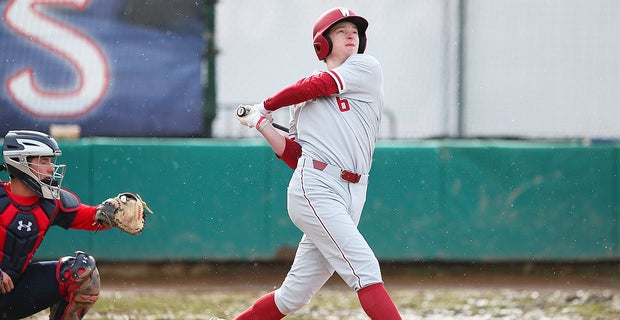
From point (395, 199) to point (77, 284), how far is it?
397 cm

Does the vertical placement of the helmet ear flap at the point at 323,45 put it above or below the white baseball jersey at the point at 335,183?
above

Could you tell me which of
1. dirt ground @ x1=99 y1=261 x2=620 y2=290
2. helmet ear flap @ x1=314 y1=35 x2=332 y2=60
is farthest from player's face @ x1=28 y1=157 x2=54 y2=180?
dirt ground @ x1=99 y1=261 x2=620 y2=290

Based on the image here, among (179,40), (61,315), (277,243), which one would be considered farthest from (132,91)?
(61,315)

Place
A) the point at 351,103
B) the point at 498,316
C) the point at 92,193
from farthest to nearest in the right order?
the point at 92,193
the point at 498,316
the point at 351,103

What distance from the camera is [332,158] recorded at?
455 cm

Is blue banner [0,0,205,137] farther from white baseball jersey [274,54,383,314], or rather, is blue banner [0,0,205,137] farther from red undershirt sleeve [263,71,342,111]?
red undershirt sleeve [263,71,342,111]

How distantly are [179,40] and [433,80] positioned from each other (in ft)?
6.68

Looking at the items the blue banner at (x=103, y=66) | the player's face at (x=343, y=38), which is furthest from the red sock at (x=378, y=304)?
the blue banner at (x=103, y=66)

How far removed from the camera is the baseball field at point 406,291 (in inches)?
262

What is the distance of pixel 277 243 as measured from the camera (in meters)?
8.22

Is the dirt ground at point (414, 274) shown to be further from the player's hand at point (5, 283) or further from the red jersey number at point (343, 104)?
the red jersey number at point (343, 104)

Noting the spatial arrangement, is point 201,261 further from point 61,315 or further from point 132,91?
point 61,315

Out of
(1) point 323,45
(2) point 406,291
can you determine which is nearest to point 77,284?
(1) point 323,45

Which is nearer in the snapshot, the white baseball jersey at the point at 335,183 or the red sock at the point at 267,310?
the white baseball jersey at the point at 335,183
